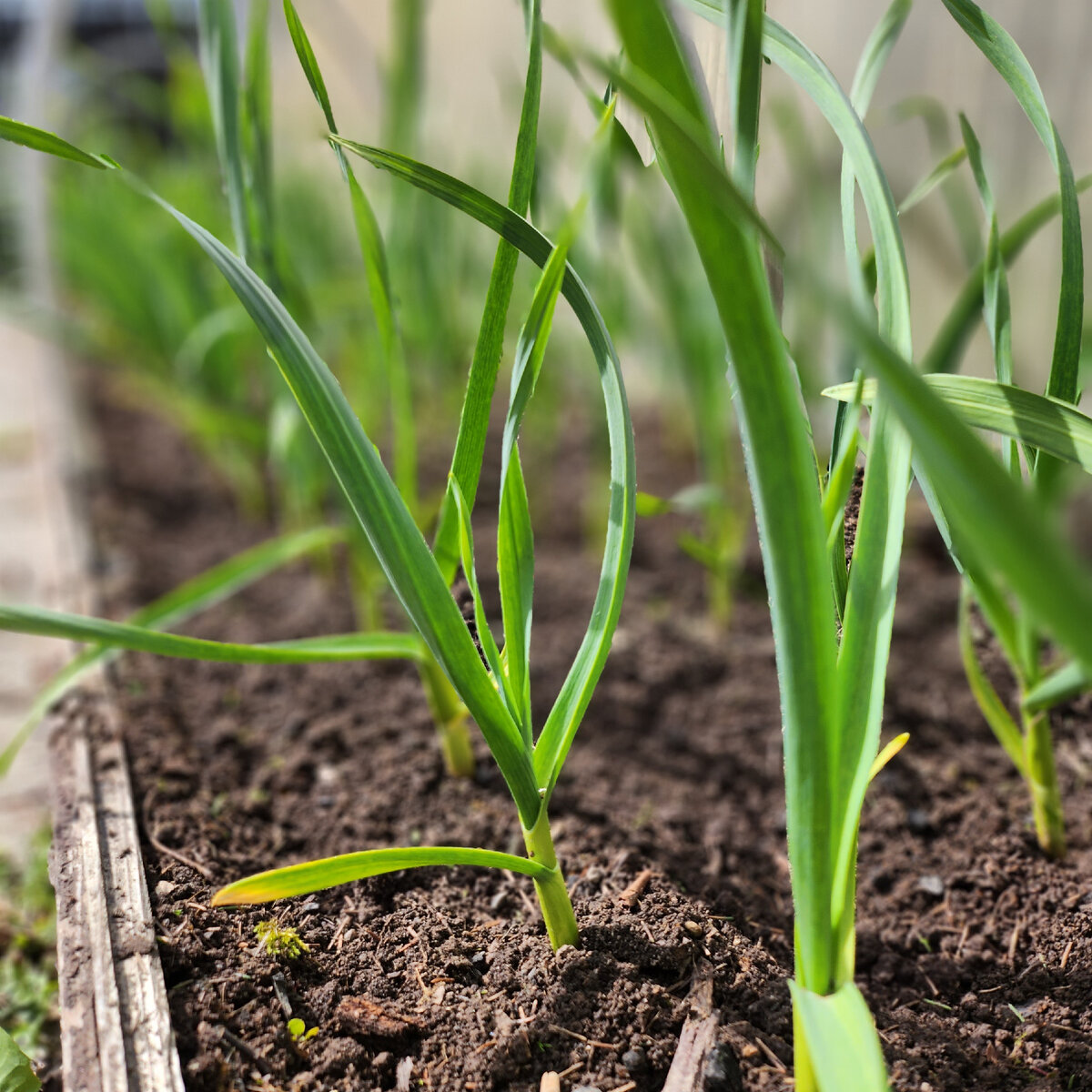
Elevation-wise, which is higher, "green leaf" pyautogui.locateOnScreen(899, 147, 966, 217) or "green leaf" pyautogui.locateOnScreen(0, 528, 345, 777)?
"green leaf" pyautogui.locateOnScreen(899, 147, 966, 217)

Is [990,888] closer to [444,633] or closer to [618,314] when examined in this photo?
[444,633]

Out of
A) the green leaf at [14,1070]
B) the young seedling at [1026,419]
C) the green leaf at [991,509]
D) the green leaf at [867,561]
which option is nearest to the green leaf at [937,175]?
the young seedling at [1026,419]

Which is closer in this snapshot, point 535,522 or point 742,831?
point 742,831

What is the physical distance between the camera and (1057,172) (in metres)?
0.50

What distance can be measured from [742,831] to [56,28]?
244 cm

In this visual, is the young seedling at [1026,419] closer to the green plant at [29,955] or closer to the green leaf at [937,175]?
the green leaf at [937,175]

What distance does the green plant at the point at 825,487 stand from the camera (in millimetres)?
266

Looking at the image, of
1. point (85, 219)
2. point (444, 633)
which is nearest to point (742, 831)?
point (444, 633)

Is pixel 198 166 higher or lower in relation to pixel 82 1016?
higher

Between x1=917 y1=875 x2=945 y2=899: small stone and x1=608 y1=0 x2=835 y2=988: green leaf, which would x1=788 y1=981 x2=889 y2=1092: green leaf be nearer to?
x1=608 y1=0 x2=835 y2=988: green leaf

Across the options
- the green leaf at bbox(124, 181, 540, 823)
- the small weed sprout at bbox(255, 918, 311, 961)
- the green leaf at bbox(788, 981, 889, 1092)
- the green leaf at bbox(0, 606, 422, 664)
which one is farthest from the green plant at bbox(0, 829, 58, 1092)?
the green leaf at bbox(788, 981, 889, 1092)

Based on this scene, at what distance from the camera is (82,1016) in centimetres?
50

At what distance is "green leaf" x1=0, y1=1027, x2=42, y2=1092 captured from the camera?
53 centimetres

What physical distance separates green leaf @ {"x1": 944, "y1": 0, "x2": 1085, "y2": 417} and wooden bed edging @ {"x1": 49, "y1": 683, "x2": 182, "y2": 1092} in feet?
2.13
